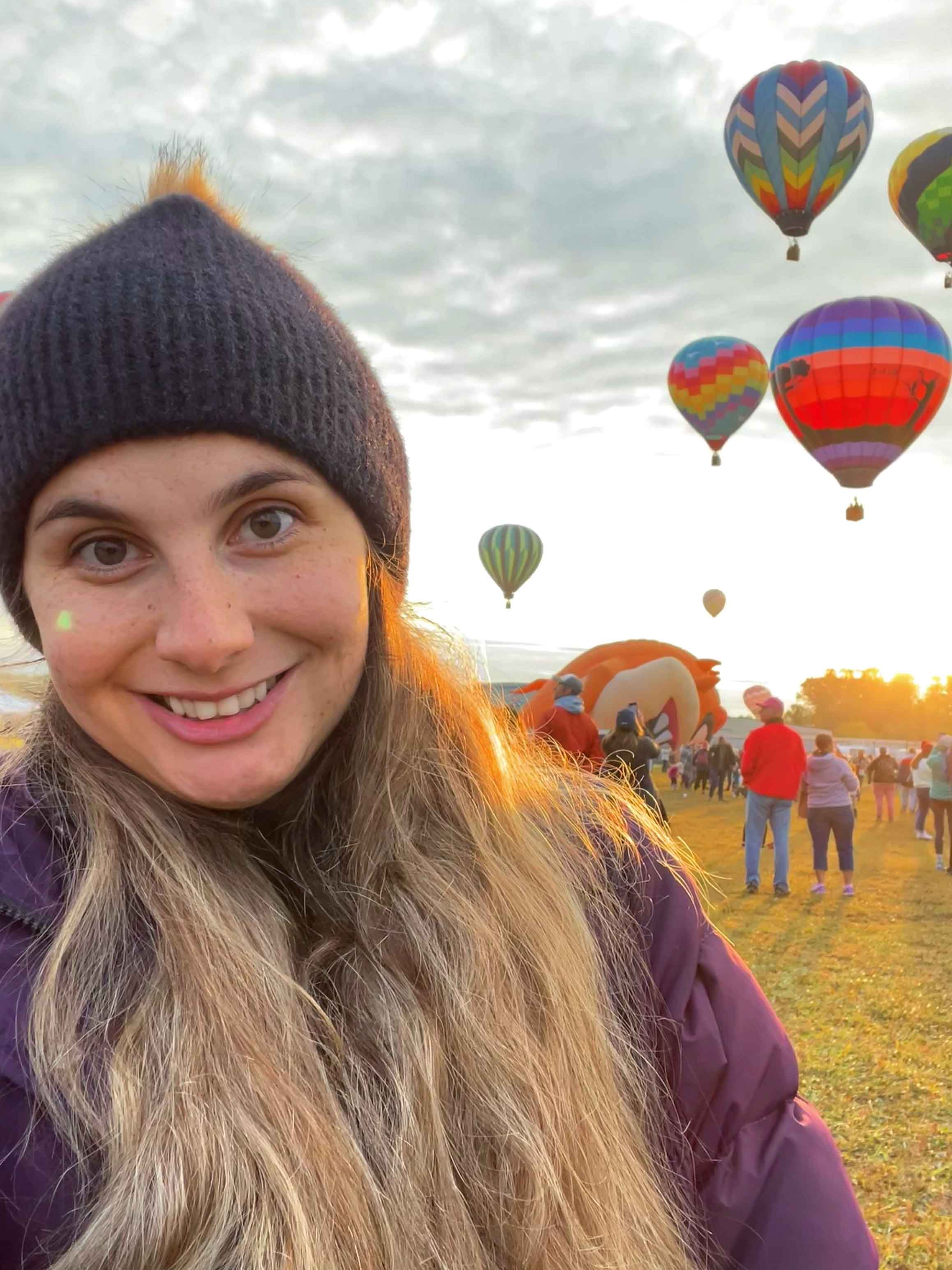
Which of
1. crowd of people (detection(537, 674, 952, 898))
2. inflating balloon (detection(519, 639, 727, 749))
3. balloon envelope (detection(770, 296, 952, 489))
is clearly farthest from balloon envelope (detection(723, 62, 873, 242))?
crowd of people (detection(537, 674, 952, 898))

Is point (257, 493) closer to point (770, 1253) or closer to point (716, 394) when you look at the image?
point (770, 1253)

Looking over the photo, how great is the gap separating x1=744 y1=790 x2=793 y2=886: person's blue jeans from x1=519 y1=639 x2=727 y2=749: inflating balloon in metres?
9.25

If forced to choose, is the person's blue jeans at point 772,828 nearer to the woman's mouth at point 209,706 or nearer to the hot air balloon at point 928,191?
the woman's mouth at point 209,706

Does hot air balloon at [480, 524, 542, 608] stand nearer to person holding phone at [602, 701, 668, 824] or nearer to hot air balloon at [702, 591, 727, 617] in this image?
hot air balloon at [702, 591, 727, 617]

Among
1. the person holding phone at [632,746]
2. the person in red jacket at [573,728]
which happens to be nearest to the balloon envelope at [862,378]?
the person holding phone at [632,746]

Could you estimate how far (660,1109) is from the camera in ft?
4.04

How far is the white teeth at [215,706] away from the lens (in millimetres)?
1110

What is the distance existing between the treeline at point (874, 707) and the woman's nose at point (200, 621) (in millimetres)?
68671

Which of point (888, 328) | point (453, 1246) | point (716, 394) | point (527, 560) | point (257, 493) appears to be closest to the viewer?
point (453, 1246)

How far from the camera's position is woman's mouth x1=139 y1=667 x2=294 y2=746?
1.11 m

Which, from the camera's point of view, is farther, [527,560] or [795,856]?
[527,560]

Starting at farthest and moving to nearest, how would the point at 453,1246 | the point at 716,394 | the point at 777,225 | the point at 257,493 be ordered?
the point at 716,394
the point at 777,225
the point at 257,493
the point at 453,1246

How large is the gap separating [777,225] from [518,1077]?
18707mm

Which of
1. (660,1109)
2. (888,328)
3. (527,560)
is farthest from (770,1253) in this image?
(527,560)
